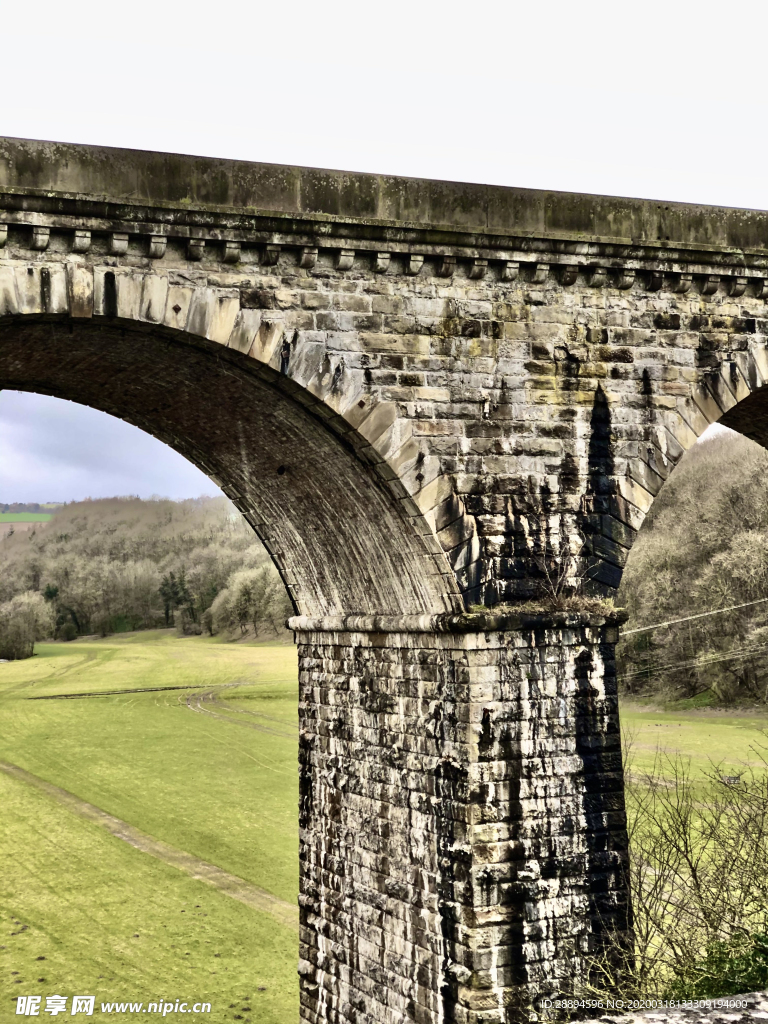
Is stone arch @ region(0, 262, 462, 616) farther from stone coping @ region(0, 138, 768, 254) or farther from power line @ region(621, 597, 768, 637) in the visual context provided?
power line @ region(621, 597, 768, 637)

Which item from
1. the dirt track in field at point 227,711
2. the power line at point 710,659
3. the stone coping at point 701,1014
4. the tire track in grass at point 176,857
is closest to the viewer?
the stone coping at point 701,1014

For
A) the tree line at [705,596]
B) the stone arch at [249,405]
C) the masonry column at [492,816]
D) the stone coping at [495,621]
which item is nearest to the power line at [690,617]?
the tree line at [705,596]

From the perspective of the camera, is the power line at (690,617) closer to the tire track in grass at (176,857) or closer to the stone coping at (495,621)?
the tire track in grass at (176,857)

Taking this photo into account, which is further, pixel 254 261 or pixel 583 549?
pixel 583 549

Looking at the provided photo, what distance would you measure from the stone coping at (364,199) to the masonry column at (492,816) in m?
3.60

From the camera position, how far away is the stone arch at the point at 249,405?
889 cm

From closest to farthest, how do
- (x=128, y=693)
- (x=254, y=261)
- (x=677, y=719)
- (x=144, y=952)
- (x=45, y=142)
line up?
(x=45, y=142)
(x=254, y=261)
(x=144, y=952)
(x=677, y=719)
(x=128, y=693)

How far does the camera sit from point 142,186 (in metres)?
8.98

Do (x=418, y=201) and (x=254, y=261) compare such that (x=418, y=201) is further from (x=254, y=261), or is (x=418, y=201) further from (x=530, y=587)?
(x=530, y=587)

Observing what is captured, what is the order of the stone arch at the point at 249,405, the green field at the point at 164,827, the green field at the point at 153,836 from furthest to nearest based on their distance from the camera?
1. the green field at the point at 164,827
2. the green field at the point at 153,836
3. the stone arch at the point at 249,405

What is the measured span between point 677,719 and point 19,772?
21.5 metres

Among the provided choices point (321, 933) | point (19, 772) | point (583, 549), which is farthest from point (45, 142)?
point (19, 772)

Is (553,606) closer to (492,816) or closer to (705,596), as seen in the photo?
(492,816)

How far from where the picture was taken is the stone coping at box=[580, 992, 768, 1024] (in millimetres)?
4426
